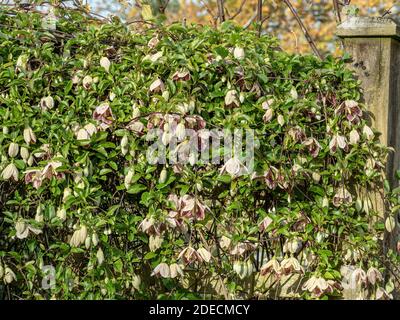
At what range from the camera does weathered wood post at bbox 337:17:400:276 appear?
3129 mm

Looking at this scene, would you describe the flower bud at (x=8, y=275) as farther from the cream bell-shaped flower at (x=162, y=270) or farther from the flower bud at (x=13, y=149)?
the cream bell-shaped flower at (x=162, y=270)

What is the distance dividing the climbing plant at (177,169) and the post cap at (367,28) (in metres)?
0.17

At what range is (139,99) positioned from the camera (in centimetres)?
287

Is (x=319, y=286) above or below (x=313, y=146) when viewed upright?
below

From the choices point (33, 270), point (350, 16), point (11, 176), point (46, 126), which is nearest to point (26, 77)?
point (46, 126)

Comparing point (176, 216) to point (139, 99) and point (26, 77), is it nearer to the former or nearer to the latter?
point (139, 99)

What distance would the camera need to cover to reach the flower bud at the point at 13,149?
2773 mm

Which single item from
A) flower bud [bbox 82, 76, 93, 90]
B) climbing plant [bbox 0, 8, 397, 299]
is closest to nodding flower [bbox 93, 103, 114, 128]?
climbing plant [bbox 0, 8, 397, 299]

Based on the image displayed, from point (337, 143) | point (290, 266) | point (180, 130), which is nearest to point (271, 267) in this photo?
point (290, 266)

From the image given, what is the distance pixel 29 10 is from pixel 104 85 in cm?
59

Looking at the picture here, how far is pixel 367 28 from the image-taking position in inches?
125

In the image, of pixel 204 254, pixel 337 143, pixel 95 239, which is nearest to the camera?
pixel 95 239

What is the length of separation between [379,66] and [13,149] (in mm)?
1647

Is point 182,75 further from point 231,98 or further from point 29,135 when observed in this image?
point 29,135
